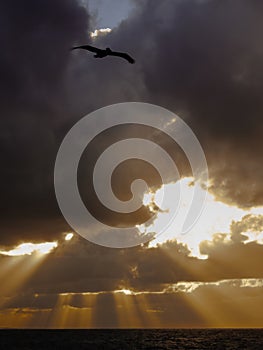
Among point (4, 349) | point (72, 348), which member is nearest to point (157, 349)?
point (72, 348)

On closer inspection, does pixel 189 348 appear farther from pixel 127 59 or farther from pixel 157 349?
pixel 127 59

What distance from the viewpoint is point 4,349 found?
116375 millimetres

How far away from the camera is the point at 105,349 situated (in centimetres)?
12138

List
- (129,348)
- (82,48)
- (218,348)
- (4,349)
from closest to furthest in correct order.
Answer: (82,48) → (4,349) → (129,348) → (218,348)

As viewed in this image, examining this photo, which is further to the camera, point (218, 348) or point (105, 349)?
point (218, 348)

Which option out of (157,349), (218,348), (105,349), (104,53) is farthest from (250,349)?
(104,53)

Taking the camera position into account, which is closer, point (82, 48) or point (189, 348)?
point (82, 48)

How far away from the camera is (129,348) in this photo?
127 metres

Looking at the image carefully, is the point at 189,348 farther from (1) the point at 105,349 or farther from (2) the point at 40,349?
(2) the point at 40,349

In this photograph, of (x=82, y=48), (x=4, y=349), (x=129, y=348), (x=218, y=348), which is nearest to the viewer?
(x=82, y=48)

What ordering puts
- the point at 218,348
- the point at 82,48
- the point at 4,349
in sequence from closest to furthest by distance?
1. the point at 82,48
2. the point at 4,349
3. the point at 218,348

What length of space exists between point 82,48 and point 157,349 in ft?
347

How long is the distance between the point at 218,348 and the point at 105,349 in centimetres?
3116

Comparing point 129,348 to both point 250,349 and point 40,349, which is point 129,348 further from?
point 250,349
